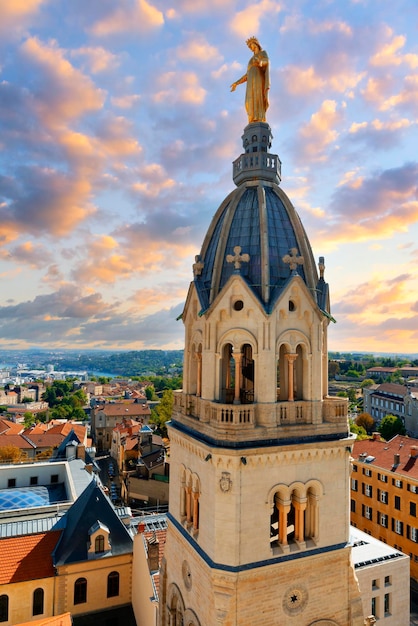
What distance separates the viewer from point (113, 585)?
33.9 meters

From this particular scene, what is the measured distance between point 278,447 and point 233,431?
2033 millimetres

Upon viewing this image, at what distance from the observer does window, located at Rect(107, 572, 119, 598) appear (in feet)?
111

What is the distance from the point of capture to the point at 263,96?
2123 centimetres

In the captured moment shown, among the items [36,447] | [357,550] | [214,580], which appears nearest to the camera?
[214,580]

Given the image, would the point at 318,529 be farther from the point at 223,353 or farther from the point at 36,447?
the point at 36,447

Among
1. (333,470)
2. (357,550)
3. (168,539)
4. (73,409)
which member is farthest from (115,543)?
(73,409)

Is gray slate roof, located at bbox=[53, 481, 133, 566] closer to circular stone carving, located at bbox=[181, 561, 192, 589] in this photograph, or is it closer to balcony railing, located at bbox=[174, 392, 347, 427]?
circular stone carving, located at bbox=[181, 561, 192, 589]

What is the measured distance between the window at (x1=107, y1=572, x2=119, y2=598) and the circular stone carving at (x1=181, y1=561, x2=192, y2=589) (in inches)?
721

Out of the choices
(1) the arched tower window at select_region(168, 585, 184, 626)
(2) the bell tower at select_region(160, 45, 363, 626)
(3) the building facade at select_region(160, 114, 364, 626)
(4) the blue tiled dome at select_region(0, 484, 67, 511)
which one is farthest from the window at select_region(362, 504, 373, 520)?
(1) the arched tower window at select_region(168, 585, 184, 626)

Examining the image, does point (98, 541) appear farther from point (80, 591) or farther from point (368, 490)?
point (368, 490)

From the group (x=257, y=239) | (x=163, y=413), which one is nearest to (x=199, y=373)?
(x=257, y=239)

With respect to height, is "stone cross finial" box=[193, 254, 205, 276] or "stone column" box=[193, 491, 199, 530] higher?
"stone cross finial" box=[193, 254, 205, 276]

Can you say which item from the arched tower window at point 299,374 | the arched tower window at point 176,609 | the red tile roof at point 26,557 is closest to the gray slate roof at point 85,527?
the red tile roof at point 26,557

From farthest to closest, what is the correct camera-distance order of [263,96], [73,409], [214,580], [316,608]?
[73,409] < [263,96] < [316,608] < [214,580]
